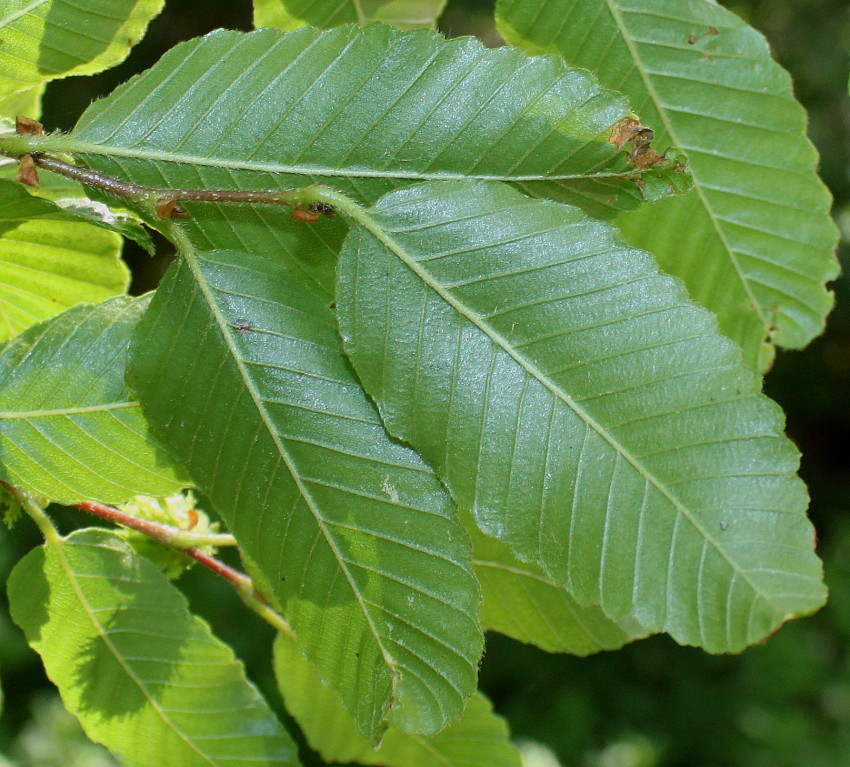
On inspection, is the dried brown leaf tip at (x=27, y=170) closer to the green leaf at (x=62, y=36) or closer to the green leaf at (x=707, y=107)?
the green leaf at (x=62, y=36)

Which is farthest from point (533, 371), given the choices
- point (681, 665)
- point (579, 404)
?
point (681, 665)

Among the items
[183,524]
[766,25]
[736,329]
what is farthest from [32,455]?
[766,25]

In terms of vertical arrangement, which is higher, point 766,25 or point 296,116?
point 296,116

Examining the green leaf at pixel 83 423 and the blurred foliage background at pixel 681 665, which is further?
the blurred foliage background at pixel 681 665

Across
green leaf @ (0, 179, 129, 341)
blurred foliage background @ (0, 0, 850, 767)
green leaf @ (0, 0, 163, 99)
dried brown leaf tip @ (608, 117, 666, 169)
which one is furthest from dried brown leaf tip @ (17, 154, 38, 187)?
blurred foliage background @ (0, 0, 850, 767)

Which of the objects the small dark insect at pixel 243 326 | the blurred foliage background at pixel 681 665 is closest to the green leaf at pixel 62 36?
the small dark insect at pixel 243 326

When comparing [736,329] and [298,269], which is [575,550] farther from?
[736,329]
